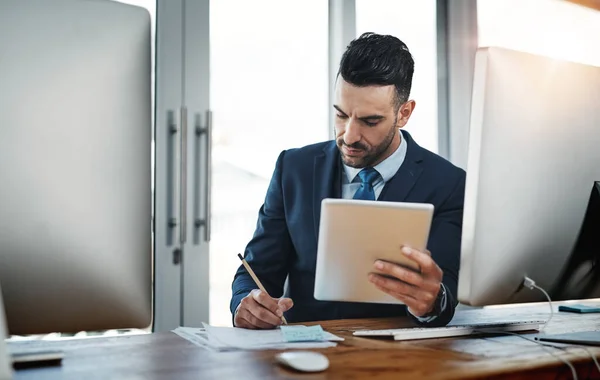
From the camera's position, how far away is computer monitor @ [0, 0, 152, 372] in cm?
79

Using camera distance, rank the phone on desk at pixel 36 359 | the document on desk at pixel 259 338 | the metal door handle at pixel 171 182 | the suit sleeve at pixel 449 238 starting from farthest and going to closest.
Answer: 1. the metal door handle at pixel 171 182
2. the suit sleeve at pixel 449 238
3. the document on desk at pixel 259 338
4. the phone on desk at pixel 36 359

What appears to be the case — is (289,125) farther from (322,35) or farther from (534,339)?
(534,339)

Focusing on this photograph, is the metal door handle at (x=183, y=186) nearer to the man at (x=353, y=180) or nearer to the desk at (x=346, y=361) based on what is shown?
the man at (x=353, y=180)

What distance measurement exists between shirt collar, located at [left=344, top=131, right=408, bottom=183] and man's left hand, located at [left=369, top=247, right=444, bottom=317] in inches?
25.4

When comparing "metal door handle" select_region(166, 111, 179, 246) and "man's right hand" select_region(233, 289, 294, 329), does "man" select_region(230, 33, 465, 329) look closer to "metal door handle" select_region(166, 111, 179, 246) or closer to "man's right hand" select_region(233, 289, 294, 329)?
"man's right hand" select_region(233, 289, 294, 329)

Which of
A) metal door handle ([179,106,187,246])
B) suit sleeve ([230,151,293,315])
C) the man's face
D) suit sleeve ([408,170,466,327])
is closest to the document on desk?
suit sleeve ([408,170,466,327])

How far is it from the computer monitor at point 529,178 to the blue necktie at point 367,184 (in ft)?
2.47

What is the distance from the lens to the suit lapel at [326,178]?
187 centimetres

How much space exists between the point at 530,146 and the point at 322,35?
2.02 meters

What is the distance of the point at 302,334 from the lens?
46.3 inches

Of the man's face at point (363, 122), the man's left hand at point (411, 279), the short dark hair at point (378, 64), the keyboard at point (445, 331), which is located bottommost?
the keyboard at point (445, 331)

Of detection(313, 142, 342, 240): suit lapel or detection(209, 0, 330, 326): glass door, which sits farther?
detection(209, 0, 330, 326): glass door

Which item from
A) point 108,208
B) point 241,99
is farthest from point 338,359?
point 241,99

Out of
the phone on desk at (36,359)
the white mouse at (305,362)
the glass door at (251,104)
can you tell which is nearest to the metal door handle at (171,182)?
the glass door at (251,104)
